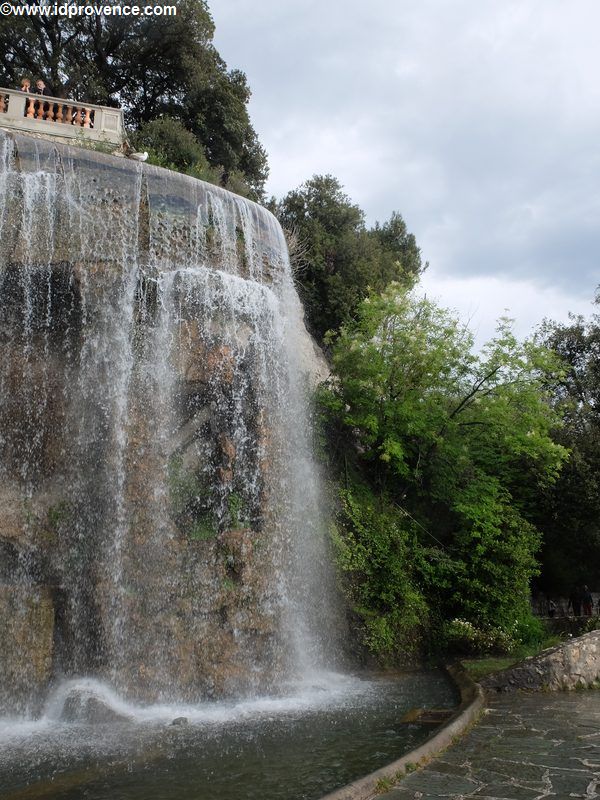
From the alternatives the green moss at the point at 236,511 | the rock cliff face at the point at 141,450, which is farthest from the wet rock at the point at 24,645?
the green moss at the point at 236,511

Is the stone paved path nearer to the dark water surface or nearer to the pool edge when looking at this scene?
the pool edge

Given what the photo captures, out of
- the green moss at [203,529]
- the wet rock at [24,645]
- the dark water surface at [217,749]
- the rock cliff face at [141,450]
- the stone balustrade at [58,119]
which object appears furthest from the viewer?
the stone balustrade at [58,119]

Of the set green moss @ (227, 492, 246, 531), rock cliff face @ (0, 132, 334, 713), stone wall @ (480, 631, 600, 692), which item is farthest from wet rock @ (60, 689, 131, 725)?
stone wall @ (480, 631, 600, 692)

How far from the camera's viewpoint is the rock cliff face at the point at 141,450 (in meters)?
9.90

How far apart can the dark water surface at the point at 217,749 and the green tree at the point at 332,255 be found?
13294mm

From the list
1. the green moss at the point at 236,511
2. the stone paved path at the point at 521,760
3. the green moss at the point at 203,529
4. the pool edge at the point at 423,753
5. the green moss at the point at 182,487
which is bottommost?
the stone paved path at the point at 521,760

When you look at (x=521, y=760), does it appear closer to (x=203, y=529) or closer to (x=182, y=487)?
(x=203, y=529)

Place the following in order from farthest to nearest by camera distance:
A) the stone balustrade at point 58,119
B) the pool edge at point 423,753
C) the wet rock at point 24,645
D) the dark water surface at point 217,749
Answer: the stone balustrade at point 58,119, the wet rock at point 24,645, the dark water surface at point 217,749, the pool edge at point 423,753

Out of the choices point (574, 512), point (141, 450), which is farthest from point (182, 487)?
point (574, 512)

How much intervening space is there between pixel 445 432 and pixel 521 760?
1012 centimetres

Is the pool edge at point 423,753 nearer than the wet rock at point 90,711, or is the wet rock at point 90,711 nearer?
the pool edge at point 423,753

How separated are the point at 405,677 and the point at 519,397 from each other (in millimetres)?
6917

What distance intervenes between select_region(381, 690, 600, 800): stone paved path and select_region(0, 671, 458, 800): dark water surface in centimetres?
63

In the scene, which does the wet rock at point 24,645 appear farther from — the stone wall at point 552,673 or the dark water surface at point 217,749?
the stone wall at point 552,673
